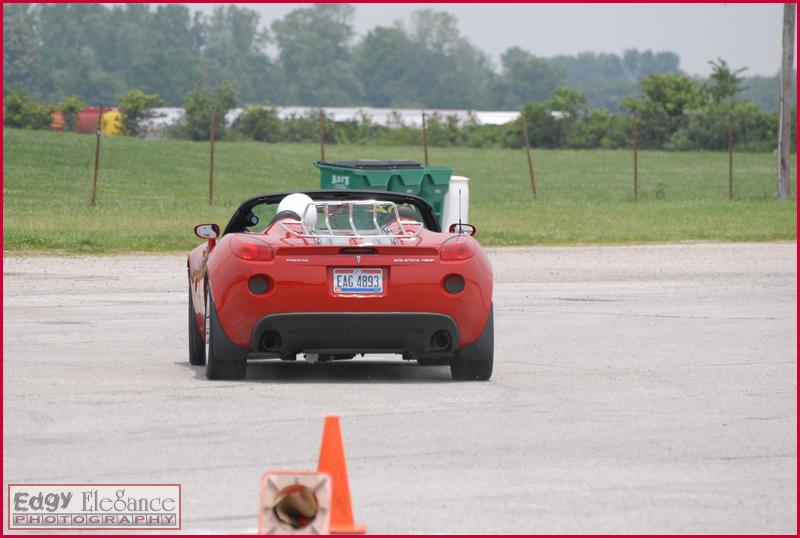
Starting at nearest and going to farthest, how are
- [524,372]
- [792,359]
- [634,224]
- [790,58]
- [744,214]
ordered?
[524,372], [792,359], [634,224], [744,214], [790,58]

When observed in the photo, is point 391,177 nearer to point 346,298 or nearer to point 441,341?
point 441,341

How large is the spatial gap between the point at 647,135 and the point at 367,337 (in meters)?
63.5

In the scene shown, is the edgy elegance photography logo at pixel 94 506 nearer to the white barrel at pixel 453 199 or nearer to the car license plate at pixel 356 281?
the car license plate at pixel 356 281

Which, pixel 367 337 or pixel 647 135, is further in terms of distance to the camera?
pixel 647 135

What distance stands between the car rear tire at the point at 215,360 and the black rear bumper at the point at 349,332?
258 mm

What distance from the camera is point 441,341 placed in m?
9.87

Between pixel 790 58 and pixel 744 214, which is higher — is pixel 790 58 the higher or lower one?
the higher one

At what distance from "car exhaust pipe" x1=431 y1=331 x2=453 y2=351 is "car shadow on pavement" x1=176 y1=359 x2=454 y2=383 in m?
0.44

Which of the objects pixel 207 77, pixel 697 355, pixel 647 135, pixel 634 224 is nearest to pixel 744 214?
pixel 634 224

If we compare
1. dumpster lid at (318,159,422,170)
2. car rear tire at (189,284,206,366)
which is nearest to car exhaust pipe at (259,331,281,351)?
car rear tire at (189,284,206,366)

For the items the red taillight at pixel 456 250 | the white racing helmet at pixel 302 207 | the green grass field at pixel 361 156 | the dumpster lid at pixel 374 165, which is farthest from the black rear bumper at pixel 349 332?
the dumpster lid at pixel 374 165

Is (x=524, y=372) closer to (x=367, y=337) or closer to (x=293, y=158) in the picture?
(x=367, y=337)

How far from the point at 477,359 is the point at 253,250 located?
1.55 metres

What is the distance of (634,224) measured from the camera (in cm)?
2847
